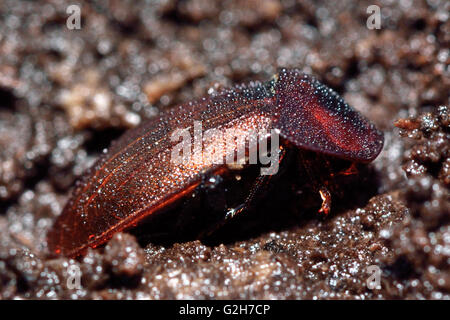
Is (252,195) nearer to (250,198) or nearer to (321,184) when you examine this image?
(250,198)

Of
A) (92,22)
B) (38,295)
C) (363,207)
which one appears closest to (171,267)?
(38,295)

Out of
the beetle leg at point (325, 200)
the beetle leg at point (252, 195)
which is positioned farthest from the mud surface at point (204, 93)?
the beetle leg at point (252, 195)

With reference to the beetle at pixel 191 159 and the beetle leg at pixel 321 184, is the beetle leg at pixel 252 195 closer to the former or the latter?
the beetle at pixel 191 159

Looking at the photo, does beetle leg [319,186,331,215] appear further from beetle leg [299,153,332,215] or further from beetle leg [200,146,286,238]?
beetle leg [200,146,286,238]

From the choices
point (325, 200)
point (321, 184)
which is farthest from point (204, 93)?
point (325, 200)

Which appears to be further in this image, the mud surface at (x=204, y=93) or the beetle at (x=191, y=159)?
the beetle at (x=191, y=159)
